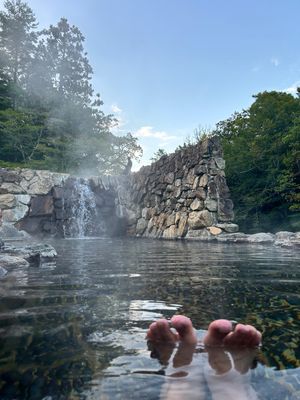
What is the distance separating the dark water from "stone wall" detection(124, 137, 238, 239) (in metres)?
7.68

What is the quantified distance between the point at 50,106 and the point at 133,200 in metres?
11.2

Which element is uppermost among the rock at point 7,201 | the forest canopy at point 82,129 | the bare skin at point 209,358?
the forest canopy at point 82,129

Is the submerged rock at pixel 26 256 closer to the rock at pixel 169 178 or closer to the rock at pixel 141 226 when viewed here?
the rock at pixel 169 178

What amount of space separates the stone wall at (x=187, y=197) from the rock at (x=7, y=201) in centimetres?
540

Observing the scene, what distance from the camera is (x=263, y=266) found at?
457 cm

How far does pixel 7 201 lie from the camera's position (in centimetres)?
1335

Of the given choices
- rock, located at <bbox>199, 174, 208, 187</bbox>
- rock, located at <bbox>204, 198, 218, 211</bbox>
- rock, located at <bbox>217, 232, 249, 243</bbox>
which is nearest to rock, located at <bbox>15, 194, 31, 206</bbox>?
rock, located at <bbox>199, 174, 208, 187</bbox>

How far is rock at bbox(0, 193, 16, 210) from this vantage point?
13281mm

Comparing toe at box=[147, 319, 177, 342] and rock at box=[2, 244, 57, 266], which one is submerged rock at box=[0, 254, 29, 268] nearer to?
rock at box=[2, 244, 57, 266]

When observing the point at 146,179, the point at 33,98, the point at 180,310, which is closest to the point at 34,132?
the point at 33,98

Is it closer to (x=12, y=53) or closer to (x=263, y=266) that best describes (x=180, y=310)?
(x=263, y=266)

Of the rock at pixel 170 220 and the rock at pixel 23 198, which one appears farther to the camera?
the rock at pixel 23 198

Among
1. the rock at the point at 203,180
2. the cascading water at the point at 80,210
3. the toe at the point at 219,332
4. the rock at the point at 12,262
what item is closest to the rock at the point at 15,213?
the cascading water at the point at 80,210

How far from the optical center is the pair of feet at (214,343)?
1.37 metres
